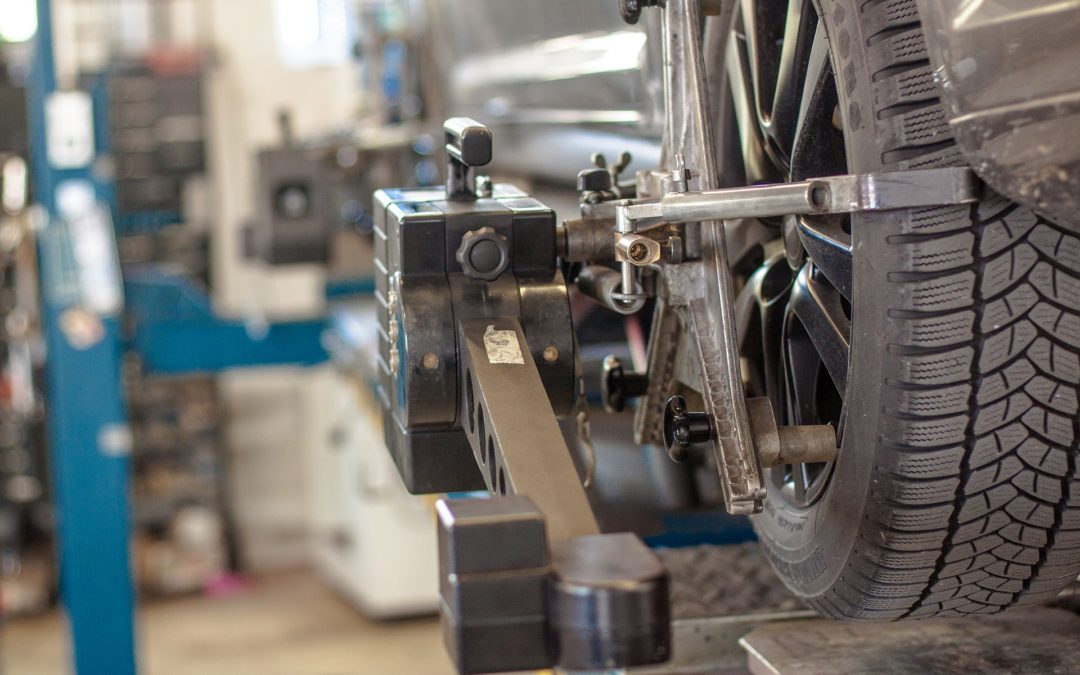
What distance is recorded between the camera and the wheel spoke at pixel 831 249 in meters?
1.14

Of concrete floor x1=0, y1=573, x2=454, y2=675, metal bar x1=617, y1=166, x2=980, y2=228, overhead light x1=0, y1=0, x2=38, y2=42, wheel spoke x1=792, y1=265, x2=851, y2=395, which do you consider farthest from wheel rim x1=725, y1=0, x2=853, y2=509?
overhead light x1=0, y1=0, x2=38, y2=42

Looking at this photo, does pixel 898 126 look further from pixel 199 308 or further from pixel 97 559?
pixel 97 559

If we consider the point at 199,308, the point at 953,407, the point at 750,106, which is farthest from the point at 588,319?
the point at 199,308

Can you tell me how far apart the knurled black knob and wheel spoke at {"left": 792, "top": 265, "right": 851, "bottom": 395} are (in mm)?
294

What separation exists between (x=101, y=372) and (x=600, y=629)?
3375 mm

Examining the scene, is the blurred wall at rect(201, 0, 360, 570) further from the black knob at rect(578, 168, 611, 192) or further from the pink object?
the black knob at rect(578, 168, 611, 192)

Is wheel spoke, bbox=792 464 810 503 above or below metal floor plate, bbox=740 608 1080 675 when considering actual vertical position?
above

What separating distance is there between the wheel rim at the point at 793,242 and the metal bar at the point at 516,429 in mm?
283

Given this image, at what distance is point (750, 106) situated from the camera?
1455mm

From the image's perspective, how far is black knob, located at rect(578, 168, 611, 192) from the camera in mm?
1389

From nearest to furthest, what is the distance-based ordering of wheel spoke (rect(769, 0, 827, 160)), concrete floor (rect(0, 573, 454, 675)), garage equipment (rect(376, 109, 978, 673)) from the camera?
garage equipment (rect(376, 109, 978, 673)) → wheel spoke (rect(769, 0, 827, 160)) → concrete floor (rect(0, 573, 454, 675))

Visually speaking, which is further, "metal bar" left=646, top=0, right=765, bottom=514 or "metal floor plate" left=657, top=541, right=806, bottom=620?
"metal floor plate" left=657, top=541, right=806, bottom=620

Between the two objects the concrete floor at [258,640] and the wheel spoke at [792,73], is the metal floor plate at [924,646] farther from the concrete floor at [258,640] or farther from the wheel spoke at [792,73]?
the concrete floor at [258,640]

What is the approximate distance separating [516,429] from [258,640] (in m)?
4.68
